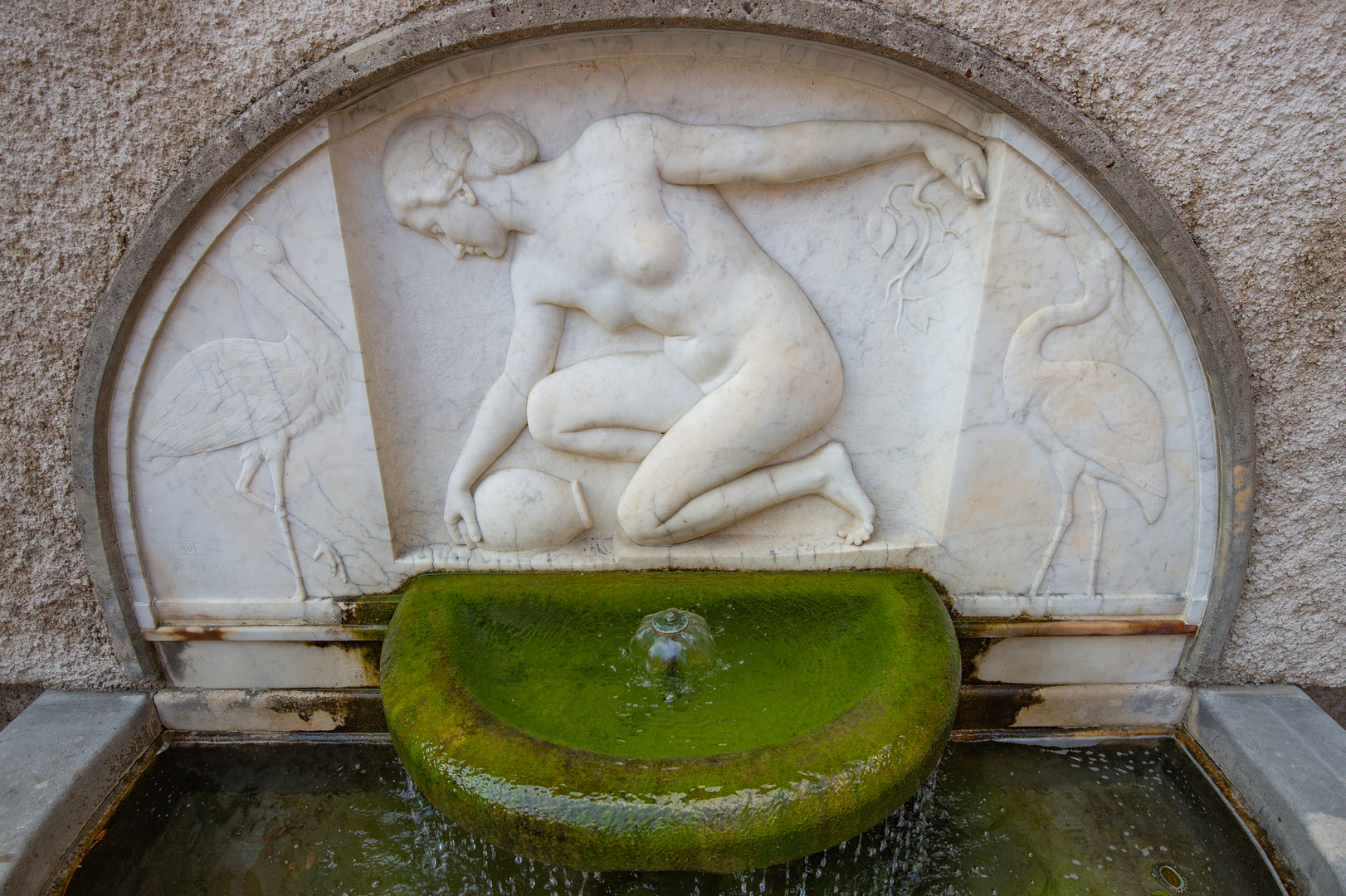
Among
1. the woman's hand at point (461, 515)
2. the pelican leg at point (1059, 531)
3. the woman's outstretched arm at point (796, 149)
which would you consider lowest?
the pelican leg at point (1059, 531)

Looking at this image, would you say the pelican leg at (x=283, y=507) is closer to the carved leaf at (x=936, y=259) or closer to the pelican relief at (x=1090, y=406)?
the carved leaf at (x=936, y=259)

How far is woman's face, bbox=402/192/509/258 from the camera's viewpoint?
2000 mm

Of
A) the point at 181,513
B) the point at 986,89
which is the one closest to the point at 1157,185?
the point at 986,89

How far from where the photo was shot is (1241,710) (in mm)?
2334

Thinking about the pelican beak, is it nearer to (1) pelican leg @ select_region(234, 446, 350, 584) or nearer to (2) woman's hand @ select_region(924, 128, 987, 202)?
(1) pelican leg @ select_region(234, 446, 350, 584)

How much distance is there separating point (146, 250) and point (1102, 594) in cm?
286

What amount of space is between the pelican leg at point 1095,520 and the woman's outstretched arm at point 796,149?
0.92 metres

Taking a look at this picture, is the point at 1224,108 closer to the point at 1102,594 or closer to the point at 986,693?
the point at 1102,594

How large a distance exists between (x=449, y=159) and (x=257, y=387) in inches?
33.5

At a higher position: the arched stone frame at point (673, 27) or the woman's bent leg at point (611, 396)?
the arched stone frame at point (673, 27)

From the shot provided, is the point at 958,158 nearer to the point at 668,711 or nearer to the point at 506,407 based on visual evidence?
the point at 506,407

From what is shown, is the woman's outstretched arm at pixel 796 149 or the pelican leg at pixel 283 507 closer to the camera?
the woman's outstretched arm at pixel 796 149

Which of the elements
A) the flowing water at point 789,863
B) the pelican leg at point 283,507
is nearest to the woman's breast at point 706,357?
the pelican leg at point 283,507

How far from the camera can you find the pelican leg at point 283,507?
7.32 ft
